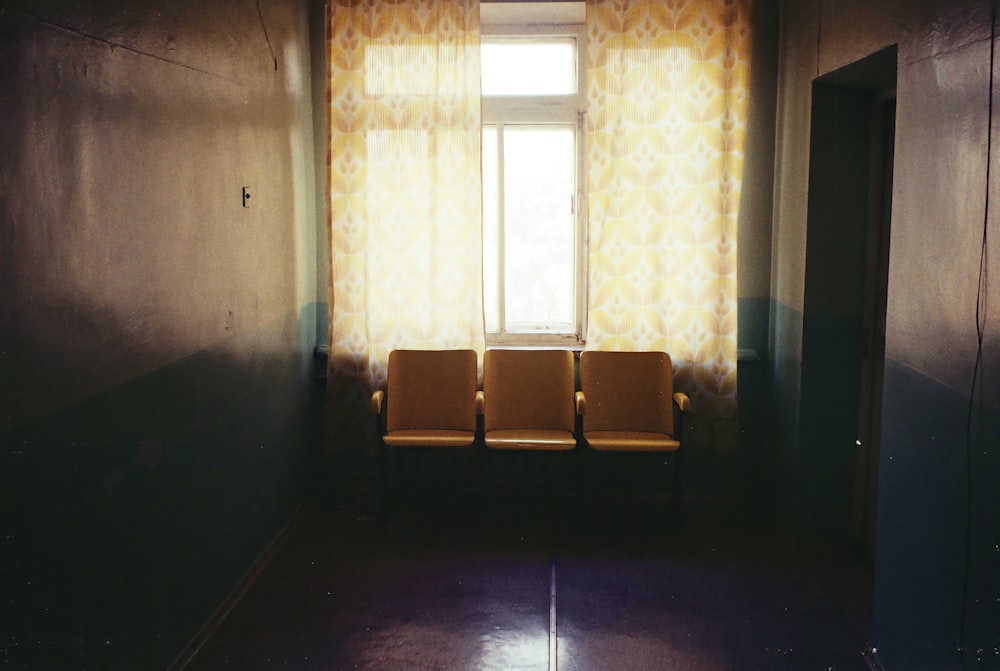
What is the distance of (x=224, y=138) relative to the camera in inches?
134

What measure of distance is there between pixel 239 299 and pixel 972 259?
2.75 m

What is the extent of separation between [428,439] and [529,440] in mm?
→ 544

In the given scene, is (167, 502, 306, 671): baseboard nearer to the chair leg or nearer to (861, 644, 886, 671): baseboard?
the chair leg

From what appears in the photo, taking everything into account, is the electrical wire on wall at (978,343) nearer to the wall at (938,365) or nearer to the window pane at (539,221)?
the wall at (938,365)

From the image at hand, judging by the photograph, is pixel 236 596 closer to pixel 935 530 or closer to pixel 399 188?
pixel 399 188

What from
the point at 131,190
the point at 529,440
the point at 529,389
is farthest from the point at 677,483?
the point at 131,190

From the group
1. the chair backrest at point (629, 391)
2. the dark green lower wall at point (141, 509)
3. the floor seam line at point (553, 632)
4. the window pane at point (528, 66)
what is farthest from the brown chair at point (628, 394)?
the dark green lower wall at point (141, 509)

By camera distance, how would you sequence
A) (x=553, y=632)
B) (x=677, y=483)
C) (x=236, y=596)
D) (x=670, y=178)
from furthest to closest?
(x=670, y=178) → (x=677, y=483) → (x=236, y=596) → (x=553, y=632)

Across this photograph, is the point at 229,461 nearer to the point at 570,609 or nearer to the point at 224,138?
the point at 224,138

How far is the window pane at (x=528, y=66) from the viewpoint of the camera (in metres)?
4.89

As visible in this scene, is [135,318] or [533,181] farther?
[533,181]

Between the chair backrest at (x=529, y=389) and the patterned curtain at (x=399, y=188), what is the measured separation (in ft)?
0.70

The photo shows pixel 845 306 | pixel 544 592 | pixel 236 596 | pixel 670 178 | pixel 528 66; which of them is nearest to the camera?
pixel 236 596

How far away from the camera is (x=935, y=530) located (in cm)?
262
